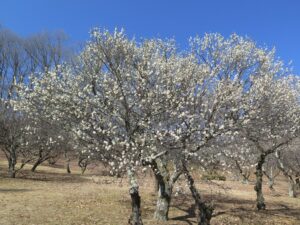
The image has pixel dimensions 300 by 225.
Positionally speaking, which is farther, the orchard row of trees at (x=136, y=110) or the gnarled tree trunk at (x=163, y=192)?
the gnarled tree trunk at (x=163, y=192)

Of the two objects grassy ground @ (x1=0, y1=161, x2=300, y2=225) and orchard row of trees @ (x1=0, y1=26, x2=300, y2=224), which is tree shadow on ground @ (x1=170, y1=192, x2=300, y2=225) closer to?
grassy ground @ (x1=0, y1=161, x2=300, y2=225)

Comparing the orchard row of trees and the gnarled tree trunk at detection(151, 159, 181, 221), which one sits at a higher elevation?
the orchard row of trees

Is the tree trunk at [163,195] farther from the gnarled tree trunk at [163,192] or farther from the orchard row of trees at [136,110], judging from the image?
the orchard row of trees at [136,110]

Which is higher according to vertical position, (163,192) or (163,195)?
(163,192)

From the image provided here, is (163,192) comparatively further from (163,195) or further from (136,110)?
(136,110)

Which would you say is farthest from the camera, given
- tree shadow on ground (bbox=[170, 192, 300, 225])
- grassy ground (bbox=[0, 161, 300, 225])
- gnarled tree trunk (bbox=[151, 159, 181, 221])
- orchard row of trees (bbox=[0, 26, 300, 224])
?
tree shadow on ground (bbox=[170, 192, 300, 225])

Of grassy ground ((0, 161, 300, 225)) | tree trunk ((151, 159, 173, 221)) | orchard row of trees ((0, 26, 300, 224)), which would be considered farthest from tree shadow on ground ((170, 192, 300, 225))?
orchard row of trees ((0, 26, 300, 224))

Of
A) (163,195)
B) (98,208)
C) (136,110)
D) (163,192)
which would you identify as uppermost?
(136,110)

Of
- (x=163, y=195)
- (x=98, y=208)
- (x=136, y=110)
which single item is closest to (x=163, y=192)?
(x=163, y=195)

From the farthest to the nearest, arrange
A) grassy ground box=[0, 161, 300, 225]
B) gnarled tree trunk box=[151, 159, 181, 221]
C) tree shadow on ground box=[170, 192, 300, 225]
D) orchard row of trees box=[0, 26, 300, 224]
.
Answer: tree shadow on ground box=[170, 192, 300, 225] → gnarled tree trunk box=[151, 159, 181, 221] → grassy ground box=[0, 161, 300, 225] → orchard row of trees box=[0, 26, 300, 224]

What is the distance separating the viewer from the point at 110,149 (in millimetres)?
16406

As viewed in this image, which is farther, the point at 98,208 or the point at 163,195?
the point at 98,208

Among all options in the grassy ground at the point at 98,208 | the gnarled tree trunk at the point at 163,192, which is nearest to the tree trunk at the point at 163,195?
the gnarled tree trunk at the point at 163,192

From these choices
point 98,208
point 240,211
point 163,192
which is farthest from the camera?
point 240,211
